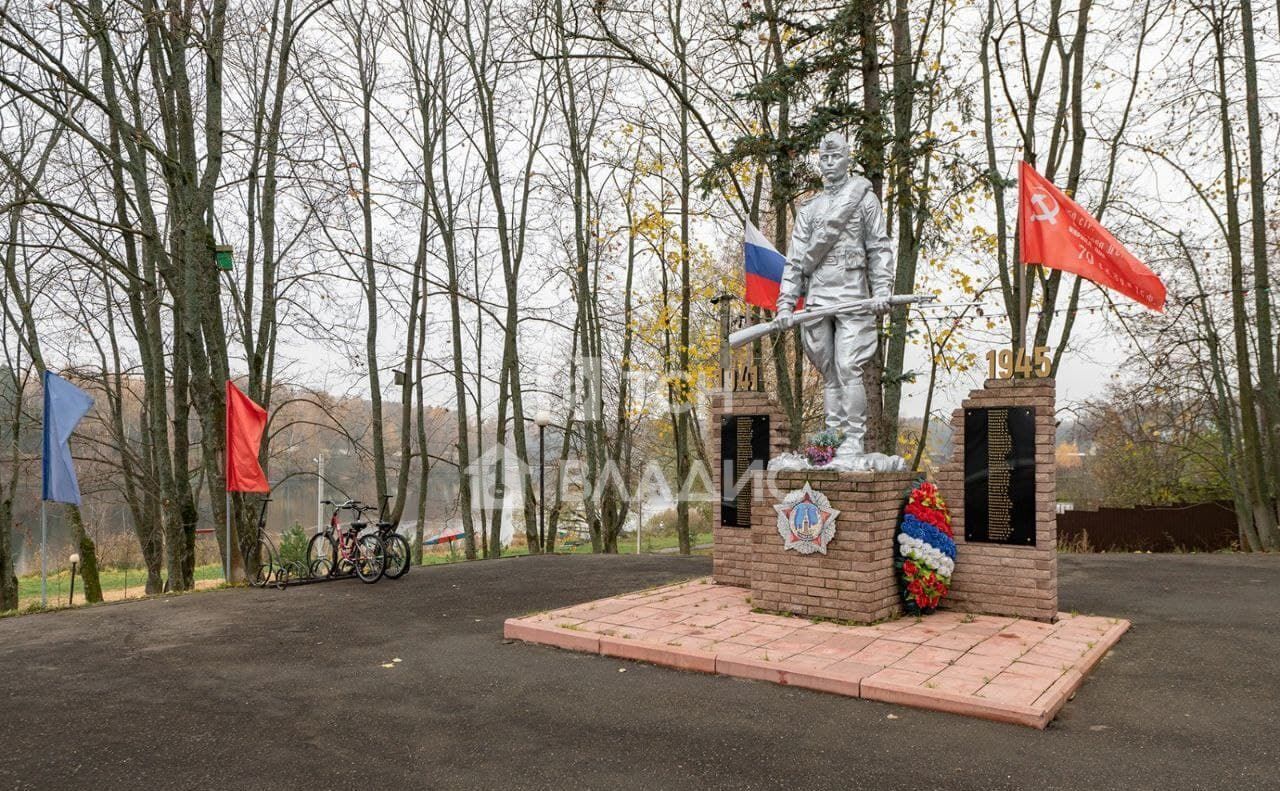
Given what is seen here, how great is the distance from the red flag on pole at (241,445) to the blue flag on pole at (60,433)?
140cm

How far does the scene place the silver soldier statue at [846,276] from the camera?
6777 mm

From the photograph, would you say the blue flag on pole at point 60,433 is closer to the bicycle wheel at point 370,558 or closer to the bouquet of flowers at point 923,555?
the bicycle wheel at point 370,558

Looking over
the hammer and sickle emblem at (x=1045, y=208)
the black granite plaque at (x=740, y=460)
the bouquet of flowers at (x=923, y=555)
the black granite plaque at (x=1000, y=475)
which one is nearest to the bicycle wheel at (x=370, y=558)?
the black granite plaque at (x=740, y=460)

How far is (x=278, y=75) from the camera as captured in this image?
1281cm

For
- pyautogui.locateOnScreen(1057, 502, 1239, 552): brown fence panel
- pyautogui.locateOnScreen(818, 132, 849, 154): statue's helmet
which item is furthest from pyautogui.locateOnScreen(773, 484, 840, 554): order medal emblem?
pyautogui.locateOnScreen(1057, 502, 1239, 552): brown fence panel

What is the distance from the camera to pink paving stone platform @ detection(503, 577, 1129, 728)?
455 cm

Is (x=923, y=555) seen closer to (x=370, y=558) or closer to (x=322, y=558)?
(x=370, y=558)

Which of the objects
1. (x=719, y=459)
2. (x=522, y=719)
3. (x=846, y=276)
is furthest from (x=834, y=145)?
(x=522, y=719)

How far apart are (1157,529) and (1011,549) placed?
13947 mm

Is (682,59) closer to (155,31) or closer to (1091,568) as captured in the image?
(155,31)

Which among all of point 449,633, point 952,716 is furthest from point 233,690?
point 952,716

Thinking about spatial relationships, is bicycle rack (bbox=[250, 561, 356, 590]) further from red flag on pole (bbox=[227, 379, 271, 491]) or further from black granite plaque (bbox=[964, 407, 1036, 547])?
black granite plaque (bbox=[964, 407, 1036, 547])

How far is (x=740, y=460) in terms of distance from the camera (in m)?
8.32

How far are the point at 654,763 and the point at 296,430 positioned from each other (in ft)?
73.3
